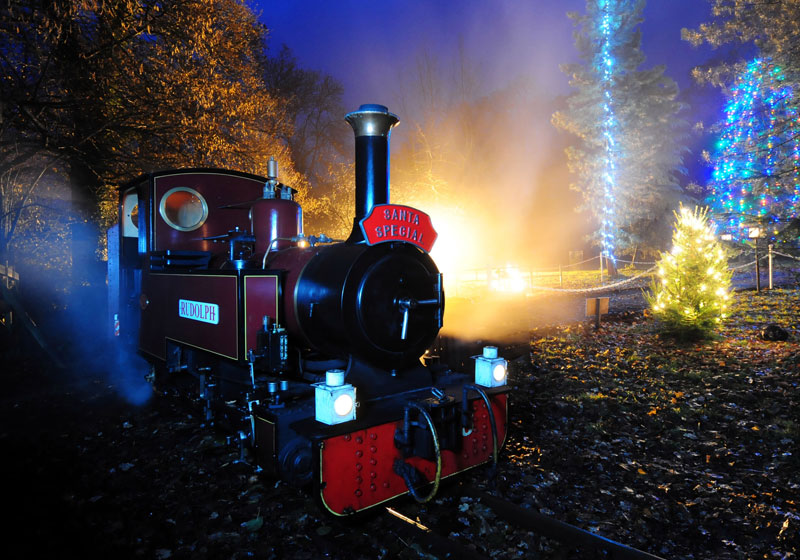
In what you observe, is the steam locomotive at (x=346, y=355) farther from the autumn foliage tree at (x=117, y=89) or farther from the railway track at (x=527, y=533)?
the autumn foliage tree at (x=117, y=89)

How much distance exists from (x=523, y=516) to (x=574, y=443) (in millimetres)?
1859

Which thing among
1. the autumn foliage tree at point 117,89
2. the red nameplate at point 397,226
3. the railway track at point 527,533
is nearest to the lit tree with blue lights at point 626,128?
the autumn foliage tree at point 117,89

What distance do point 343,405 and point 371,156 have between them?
85.3 inches

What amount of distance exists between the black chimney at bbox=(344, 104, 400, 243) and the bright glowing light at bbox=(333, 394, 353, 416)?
1.48 meters

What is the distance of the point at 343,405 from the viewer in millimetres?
3242

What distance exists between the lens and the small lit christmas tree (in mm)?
8875

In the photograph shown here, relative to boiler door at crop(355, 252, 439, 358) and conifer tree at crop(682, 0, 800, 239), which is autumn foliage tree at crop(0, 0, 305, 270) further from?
conifer tree at crop(682, 0, 800, 239)

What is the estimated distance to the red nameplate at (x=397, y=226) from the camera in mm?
3672

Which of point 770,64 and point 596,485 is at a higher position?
point 770,64

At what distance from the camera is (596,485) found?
3.92m

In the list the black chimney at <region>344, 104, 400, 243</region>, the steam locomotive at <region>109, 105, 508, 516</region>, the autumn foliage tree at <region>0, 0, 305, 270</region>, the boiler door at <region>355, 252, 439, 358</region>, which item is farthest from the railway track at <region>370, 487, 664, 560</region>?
the autumn foliage tree at <region>0, 0, 305, 270</region>

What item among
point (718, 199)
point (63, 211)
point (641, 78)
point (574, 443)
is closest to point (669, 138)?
point (641, 78)

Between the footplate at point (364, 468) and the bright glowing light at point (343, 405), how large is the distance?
0.51 ft

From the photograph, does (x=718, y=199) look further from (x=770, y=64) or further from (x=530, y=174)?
(x=530, y=174)
